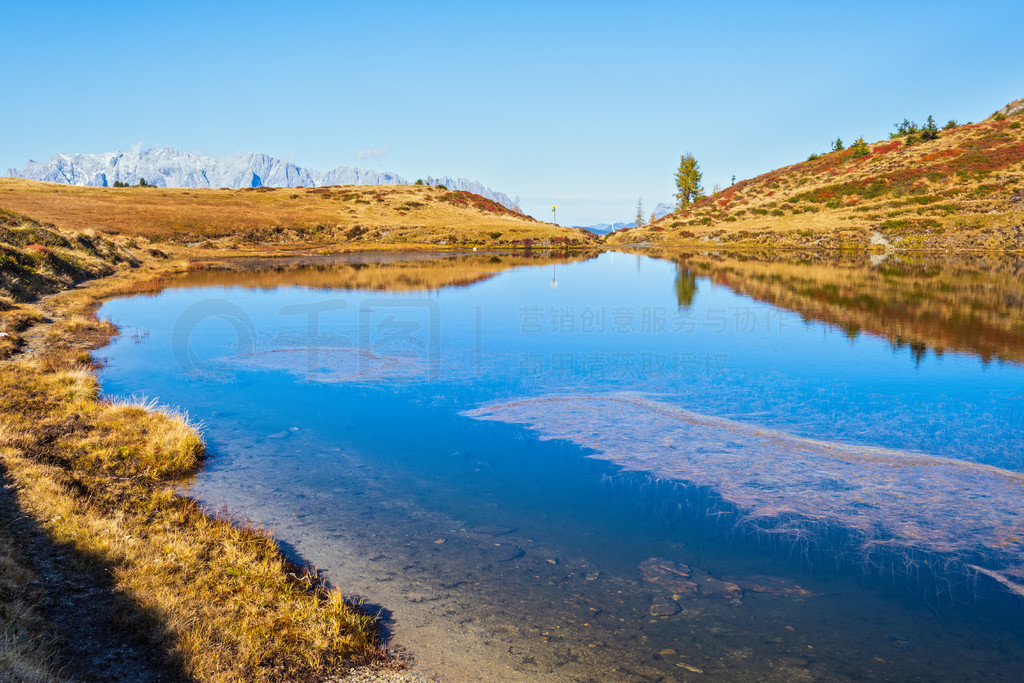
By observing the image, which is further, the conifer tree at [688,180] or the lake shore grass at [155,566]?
the conifer tree at [688,180]

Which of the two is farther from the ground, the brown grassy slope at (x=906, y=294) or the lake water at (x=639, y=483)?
the brown grassy slope at (x=906, y=294)

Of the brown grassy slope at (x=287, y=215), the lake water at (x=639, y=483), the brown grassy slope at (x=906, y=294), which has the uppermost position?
the brown grassy slope at (x=287, y=215)

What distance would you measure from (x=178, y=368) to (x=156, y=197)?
109m

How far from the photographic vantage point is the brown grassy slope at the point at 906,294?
2355 centimetres

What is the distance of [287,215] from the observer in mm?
103312

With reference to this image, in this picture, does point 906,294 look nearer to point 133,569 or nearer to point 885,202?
point 133,569

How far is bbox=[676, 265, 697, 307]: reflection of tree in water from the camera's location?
36309 millimetres

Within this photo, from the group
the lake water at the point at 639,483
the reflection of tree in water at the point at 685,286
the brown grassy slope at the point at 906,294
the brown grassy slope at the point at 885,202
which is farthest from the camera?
the brown grassy slope at the point at 885,202

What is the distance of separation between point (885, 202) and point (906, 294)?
6809 centimetres

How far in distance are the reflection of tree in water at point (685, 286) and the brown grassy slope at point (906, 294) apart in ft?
0.79

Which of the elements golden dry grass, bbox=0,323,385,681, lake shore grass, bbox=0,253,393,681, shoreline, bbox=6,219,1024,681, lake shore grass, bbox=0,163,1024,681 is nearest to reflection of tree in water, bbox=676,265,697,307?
shoreline, bbox=6,219,1024,681

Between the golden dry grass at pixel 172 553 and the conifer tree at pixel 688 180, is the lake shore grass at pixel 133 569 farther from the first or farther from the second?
the conifer tree at pixel 688 180

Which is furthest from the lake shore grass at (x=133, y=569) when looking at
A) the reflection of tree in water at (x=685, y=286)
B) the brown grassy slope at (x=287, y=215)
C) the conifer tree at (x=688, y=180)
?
the conifer tree at (x=688, y=180)

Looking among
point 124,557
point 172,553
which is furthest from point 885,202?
point 124,557
